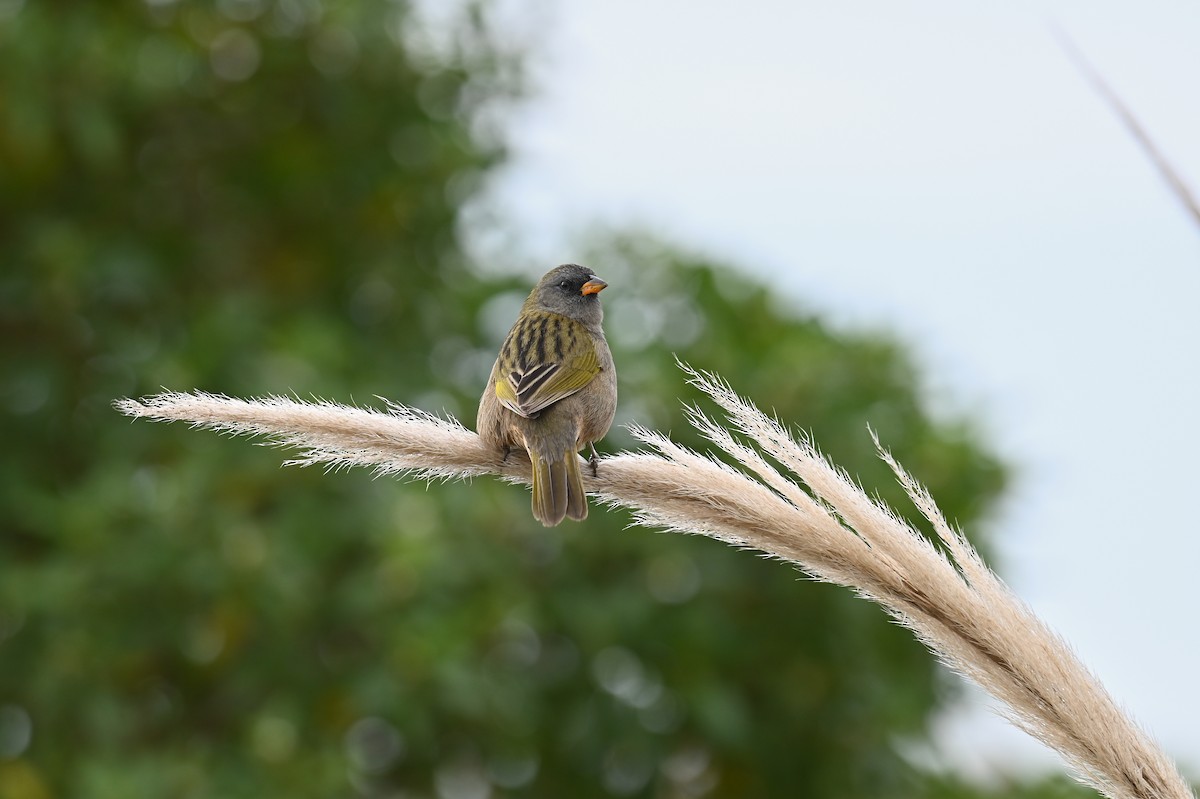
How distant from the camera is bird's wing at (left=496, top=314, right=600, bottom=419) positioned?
2.97 metres

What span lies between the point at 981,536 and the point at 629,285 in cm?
193

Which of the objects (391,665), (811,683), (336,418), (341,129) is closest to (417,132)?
(341,129)

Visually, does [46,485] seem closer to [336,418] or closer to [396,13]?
[396,13]

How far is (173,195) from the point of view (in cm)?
636

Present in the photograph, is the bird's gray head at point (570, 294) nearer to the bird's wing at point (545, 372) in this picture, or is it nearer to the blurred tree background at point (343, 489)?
the bird's wing at point (545, 372)

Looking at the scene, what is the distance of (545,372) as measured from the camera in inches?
121

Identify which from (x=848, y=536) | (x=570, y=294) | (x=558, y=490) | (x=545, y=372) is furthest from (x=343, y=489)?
(x=848, y=536)

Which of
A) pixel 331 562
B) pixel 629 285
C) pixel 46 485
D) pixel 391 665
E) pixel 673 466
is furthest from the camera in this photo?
pixel 629 285

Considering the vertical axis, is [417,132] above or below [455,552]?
above

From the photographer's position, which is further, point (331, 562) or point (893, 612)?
point (331, 562)

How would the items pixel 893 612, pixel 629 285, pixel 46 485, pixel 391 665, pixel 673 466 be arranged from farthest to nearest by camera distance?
pixel 629 285, pixel 46 485, pixel 391 665, pixel 673 466, pixel 893 612

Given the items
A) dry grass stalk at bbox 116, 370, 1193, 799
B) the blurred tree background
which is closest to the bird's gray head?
the blurred tree background

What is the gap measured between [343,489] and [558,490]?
9.08ft

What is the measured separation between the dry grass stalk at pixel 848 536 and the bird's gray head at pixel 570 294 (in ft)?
5.89
